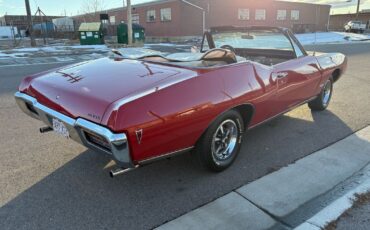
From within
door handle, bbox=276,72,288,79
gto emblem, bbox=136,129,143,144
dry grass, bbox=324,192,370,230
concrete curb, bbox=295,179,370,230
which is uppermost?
door handle, bbox=276,72,288,79

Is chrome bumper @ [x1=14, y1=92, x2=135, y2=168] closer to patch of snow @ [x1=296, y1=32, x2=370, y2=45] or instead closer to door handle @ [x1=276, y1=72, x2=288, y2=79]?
door handle @ [x1=276, y1=72, x2=288, y2=79]

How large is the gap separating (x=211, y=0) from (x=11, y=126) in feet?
97.0

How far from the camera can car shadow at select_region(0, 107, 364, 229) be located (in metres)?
2.63

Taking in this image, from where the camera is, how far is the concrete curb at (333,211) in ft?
8.34

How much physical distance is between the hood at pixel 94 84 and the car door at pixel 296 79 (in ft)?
4.49

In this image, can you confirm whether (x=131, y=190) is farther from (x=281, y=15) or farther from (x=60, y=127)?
(x=281, y=15)

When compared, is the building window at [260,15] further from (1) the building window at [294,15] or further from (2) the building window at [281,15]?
(1) the building window at [294,15]

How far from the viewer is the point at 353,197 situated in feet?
9.57

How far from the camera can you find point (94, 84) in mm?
2988

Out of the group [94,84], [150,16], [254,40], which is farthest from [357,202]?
[150,16]

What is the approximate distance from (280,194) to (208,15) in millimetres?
30514

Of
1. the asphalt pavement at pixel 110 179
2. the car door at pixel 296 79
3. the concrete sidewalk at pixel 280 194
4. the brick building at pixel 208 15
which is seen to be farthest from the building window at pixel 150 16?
the concrete sidewalk at pixel 280 194

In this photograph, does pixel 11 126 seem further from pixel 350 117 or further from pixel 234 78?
pixel 350 117

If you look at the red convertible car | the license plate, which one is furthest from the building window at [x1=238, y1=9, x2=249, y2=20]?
the license plate
